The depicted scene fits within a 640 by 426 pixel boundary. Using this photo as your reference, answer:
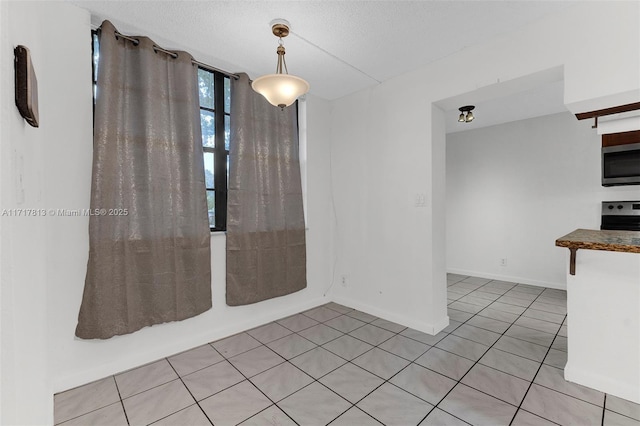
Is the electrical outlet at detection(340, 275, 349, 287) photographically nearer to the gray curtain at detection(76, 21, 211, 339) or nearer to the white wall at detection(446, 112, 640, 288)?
the gray curtain at detection(76, 21, 211, 339)

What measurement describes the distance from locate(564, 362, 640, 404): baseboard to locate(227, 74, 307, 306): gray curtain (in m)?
2.42

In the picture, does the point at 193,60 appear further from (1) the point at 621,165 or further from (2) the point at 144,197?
(1) the point at 621,165

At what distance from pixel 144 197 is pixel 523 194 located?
5064 millimetres

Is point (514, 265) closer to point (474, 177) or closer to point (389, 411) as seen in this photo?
point (474, 177)

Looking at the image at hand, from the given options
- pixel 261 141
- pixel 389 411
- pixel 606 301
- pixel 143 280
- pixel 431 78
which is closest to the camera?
pixel 389 411

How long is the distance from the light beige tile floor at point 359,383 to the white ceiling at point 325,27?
262cm

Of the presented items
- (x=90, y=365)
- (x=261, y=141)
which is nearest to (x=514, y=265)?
(x=261, y=141)

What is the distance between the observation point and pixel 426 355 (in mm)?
2424

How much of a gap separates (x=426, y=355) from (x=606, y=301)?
50.2 inches

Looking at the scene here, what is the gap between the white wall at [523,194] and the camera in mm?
3996

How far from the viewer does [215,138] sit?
287 centimetres

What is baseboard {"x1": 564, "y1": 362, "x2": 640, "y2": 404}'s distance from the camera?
183cm

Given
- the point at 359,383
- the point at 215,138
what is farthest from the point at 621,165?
the point at 215,138

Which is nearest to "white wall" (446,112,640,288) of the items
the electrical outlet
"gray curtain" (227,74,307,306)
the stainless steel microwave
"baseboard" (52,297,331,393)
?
the stainless steel microwave
